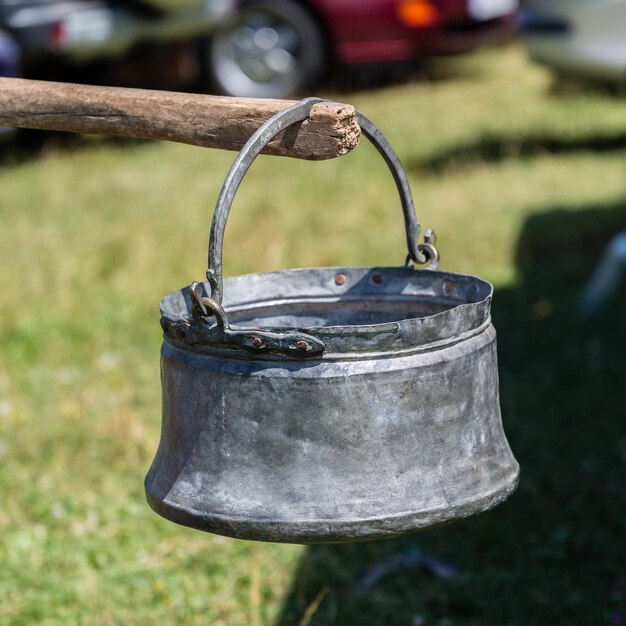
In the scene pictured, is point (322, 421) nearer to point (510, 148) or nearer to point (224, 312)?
point (224, 312)

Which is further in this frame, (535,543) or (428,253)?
(535,543)

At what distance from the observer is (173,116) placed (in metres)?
1.96

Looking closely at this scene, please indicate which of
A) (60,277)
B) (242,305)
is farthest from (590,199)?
(242,305)

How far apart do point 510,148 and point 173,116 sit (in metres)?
6.40

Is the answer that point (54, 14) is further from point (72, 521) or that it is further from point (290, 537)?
point (290, 537)

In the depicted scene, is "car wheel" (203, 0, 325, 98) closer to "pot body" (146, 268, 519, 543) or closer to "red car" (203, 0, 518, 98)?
"red car" (203, 0, 518, 98)

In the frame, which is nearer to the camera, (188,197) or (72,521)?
(72,521)

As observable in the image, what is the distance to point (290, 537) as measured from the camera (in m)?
1.68

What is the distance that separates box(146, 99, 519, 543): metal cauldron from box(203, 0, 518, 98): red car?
25.8 ft

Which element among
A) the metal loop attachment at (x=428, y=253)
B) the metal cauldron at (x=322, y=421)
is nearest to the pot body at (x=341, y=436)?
the metal cauldron at (x=322, y=421)

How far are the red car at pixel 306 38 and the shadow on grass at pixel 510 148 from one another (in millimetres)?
1800

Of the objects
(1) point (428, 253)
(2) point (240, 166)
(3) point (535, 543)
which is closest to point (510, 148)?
(3) point (535, 543)

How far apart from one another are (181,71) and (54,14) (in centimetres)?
200

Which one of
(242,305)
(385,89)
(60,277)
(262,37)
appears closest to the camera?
(242,305)
